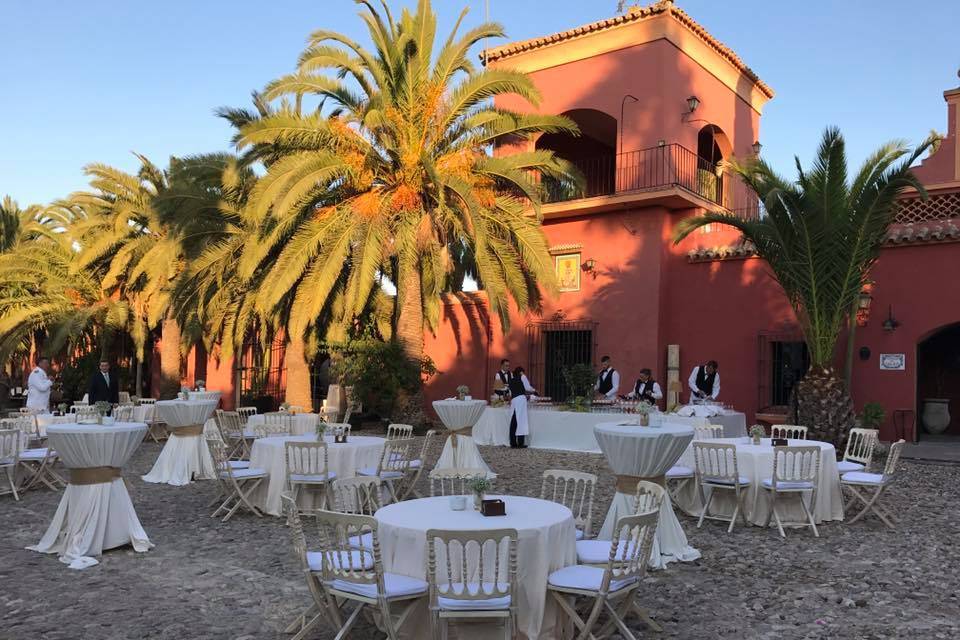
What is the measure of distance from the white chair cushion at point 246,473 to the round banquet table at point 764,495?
14.7 feet

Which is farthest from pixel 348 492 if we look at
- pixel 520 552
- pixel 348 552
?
pixel 520 552

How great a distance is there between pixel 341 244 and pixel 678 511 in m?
8.63

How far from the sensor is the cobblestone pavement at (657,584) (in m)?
4.92

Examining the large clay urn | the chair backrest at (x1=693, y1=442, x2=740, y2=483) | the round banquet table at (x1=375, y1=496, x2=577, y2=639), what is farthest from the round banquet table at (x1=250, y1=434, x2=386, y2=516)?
the large clay urn

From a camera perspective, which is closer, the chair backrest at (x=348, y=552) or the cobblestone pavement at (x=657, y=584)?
the chair backrest at (x=348, y=552)

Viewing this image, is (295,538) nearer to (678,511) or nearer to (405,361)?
(678,511)

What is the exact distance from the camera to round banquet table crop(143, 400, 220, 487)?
1052cm

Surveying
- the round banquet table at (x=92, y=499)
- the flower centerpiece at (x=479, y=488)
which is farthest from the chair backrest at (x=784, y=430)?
the round banquet table at (x=92, y=499)

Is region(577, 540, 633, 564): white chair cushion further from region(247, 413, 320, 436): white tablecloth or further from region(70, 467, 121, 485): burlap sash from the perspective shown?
region(247, 413, 320, 436): white tablecloth

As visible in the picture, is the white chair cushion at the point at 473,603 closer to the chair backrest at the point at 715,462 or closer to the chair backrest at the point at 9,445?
the chair backrest at the point at 715,462

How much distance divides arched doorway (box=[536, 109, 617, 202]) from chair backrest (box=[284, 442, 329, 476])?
1213 centimetres

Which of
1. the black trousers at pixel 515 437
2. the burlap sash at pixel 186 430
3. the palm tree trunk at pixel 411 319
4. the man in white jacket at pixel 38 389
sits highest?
the palm tree trunk at pixel 411 319

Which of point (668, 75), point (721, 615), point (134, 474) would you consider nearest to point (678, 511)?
point (721, 615)

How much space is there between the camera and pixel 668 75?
17422mm
